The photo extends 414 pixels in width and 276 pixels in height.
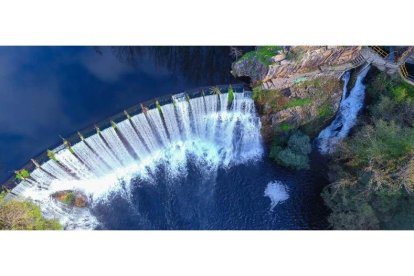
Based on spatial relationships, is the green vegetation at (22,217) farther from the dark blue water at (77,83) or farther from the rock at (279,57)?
the rock at (279,57)

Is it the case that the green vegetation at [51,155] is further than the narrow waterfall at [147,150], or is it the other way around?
the narrow waterfall at [147,150]

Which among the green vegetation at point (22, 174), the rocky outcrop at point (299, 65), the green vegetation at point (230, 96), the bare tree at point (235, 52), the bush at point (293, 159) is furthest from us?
the green vegetation at point (230, 96)

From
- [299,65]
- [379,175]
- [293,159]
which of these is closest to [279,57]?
[299,65]


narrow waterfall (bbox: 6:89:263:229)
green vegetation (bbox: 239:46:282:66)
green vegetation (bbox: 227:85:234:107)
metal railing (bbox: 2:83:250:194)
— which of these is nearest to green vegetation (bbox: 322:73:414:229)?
narrow waterfall (bbox: 6:89:263:229)

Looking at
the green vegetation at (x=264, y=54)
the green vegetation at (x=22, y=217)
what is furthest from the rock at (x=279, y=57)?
the green vegetation at (x=22, y=217)

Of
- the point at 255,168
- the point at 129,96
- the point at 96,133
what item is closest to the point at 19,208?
the point at 96,133

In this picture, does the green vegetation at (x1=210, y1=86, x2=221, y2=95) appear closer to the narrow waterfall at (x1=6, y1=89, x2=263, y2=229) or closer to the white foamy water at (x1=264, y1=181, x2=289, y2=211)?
the narrow waterfall at (x1=6, y1=89, x2=263, y2=229)

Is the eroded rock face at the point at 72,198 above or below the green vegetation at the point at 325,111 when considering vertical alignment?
below
